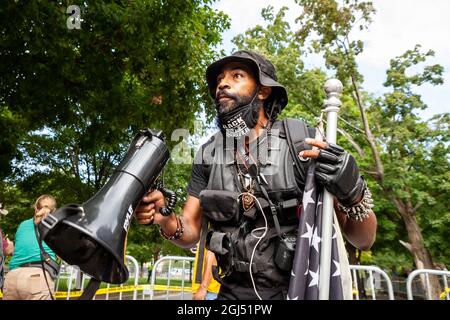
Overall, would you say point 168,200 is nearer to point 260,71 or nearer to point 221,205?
point 221,205

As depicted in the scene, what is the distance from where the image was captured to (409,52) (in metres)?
16.0

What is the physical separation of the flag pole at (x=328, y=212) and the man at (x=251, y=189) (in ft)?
0.23

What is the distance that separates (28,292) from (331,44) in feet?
43.5

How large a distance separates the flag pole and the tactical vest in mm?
252

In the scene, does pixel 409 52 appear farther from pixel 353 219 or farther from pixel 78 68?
pixel 353 219

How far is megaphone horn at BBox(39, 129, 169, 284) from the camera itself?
1431 millimetres

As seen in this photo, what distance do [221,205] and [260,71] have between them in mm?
864

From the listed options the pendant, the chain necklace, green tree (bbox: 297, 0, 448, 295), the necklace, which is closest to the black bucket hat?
the chain necklace

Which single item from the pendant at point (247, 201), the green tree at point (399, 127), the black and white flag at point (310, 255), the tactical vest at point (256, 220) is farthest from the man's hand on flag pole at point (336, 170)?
the green tree at point (399, 127)

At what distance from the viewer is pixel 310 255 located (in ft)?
6.01

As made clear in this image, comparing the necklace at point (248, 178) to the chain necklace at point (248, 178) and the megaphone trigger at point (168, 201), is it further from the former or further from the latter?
the megaphone trigger at point (168, 201)

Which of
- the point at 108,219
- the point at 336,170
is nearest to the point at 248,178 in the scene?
the point at 336,170

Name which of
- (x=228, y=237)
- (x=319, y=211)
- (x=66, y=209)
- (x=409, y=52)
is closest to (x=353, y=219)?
(x=319, y=211)

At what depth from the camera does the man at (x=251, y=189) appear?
1.95 meters
